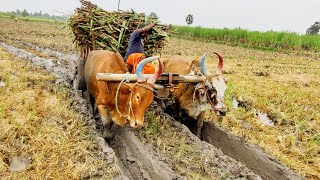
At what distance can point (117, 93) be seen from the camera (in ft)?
16.0

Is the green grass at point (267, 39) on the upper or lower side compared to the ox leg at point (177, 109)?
upper

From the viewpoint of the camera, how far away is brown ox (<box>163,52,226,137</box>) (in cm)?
532

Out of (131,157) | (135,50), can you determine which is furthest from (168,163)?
(135,50)

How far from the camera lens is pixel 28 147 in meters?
4.44

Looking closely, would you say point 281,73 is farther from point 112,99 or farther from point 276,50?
point 276,50

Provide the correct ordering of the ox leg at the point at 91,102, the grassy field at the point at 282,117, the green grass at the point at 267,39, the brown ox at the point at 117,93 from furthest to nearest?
the green grass at the point at 267,39 < the ox leg at the point at 91,102 < the grassy field at the point at 282,117 < the brown ox at the point at 117,93

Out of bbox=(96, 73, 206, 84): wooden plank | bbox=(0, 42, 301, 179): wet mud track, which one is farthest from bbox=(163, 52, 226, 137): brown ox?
bbox=(0, 42, 301, 179): wet mud track

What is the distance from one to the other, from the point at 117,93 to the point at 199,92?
1.57 m

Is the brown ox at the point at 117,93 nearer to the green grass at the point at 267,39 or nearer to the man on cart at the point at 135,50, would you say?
the man on cart at the point at 135,50

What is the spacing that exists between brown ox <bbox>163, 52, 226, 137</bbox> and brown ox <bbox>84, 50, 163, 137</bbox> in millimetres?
1133

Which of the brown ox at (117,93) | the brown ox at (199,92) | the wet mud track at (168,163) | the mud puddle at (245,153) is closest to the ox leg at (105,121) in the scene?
the brown ox at (117,93)

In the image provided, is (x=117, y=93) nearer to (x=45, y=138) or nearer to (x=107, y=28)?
(x=45, y=138)

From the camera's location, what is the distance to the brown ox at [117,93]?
457cm

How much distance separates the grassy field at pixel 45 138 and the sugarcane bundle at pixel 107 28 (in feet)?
3.99
